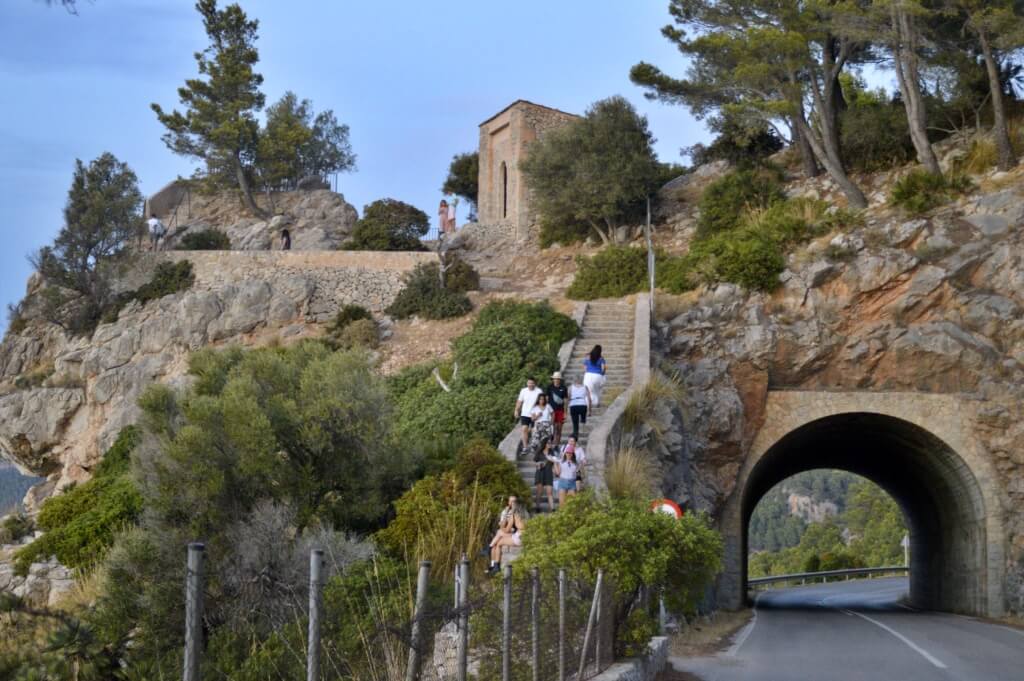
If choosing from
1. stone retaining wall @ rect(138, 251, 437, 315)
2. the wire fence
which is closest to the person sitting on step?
the wire fence

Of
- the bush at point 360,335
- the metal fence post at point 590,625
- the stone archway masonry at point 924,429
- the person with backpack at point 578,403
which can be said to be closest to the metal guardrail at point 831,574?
the stone archway masonry at point 924,429

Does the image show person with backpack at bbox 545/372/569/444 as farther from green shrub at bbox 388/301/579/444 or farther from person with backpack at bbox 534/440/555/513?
green shrub at bbox 388/301/579/444

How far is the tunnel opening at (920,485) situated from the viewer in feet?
88.9

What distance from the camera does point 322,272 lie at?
115ft

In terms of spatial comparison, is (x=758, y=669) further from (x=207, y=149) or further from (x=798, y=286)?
(x=207, y=149)

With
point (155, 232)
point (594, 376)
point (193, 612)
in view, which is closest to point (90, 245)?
point (155, 232)

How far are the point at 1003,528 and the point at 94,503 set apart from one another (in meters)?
20.6

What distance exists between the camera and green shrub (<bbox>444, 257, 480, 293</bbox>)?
33406mm

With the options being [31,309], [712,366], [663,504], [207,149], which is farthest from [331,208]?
[663,504]

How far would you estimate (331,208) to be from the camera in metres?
45.1

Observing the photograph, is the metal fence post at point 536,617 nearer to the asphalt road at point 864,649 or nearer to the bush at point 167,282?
the asphalt road at point 864,649

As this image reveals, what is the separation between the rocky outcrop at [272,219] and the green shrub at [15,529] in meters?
16.3

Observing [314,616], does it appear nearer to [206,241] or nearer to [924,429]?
[924,429]

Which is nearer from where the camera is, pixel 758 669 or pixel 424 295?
pixel 758 669
